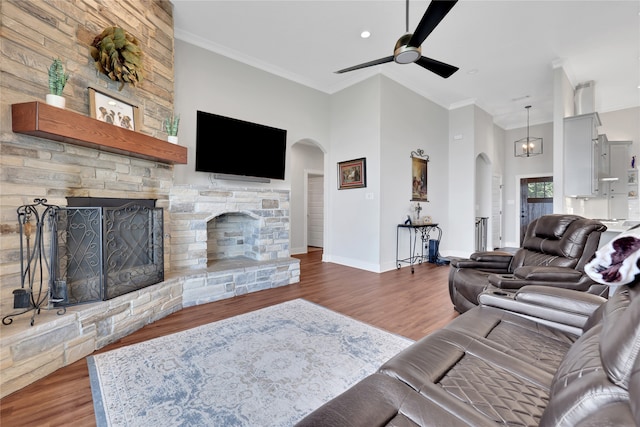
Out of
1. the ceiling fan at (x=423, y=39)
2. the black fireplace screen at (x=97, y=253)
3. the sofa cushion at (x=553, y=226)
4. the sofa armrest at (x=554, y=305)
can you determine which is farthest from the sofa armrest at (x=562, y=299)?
the black fireplace screen at (x=97, y=253)

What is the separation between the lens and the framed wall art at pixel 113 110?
245cm

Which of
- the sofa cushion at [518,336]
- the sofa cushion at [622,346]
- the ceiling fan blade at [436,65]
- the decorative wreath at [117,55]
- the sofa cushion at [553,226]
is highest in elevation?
the ceiling fan blade at [436,65]

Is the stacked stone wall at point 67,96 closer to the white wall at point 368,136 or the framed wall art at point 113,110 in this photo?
the framed wall art at point 113,110

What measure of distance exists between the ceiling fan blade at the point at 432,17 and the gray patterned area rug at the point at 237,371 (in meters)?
2.53

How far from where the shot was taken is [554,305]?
160 cm

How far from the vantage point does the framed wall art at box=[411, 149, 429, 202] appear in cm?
555

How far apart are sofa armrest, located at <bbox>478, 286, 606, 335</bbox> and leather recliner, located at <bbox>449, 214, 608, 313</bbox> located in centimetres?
59

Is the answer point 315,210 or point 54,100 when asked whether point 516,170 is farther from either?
point 54,100

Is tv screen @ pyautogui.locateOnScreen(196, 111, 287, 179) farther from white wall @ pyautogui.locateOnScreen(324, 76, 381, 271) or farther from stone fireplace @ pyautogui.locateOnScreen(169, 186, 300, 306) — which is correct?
white wall @ pyautogui.locateOnScreen(324, 76, 381, 271)

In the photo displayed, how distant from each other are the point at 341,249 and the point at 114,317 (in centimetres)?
383

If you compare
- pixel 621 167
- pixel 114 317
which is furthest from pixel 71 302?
pixel 621 167

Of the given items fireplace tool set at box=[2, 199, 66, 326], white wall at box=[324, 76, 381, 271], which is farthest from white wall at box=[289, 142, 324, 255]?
fireplace tool set at box=[2, 199, 66, 326]

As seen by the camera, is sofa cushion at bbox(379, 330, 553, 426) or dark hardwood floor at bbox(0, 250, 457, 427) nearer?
sofa cushion at bbox(379, 330, 553, 426)

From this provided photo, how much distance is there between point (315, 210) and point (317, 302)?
448cm
